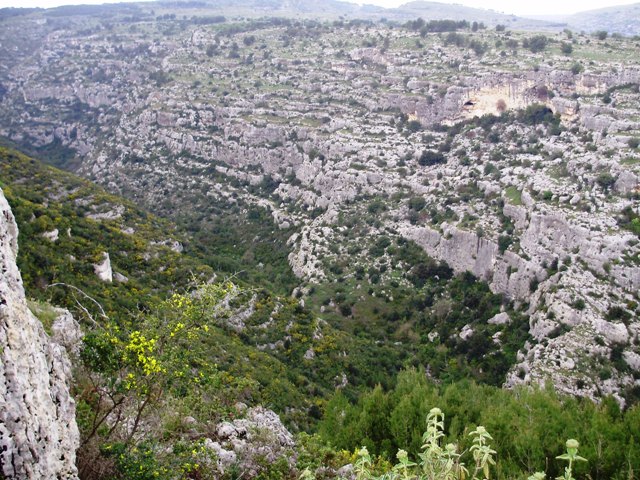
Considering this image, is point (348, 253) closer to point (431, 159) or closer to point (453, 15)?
point (431, 159)

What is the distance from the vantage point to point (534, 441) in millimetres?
10578

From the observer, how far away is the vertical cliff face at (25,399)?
4.68m

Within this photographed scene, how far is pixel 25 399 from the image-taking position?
4.91 metres

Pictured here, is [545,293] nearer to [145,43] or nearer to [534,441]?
[534,441]

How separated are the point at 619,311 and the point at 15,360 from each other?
83.1 ft

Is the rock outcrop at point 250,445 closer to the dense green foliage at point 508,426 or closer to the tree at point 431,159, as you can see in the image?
the dense green foliage at point 508,426

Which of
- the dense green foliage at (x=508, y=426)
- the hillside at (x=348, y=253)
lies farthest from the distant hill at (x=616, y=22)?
the dense green foliage at (x=508, y=426)

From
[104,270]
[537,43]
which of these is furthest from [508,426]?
[537,43]

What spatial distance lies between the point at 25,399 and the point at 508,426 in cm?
1048

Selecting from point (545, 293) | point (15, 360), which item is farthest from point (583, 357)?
point (15, 360)

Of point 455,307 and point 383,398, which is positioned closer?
point 383,398

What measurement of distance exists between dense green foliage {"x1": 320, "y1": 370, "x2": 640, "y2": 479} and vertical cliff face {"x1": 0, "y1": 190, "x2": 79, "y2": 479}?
7.36 m

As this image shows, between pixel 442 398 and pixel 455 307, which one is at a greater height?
pixel 442 398

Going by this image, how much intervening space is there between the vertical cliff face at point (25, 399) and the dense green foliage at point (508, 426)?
7357 millimetres
